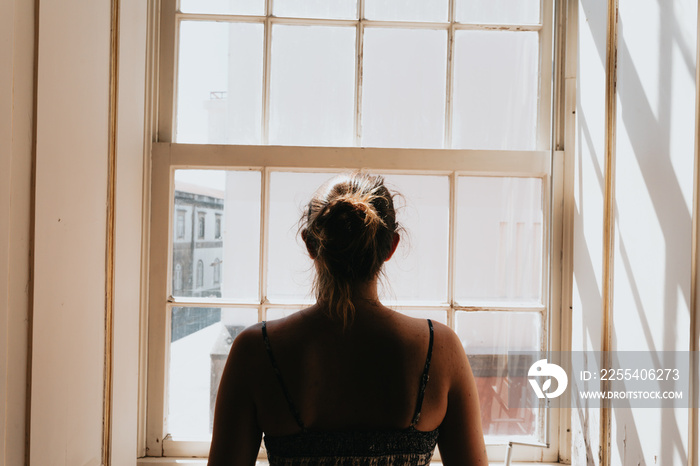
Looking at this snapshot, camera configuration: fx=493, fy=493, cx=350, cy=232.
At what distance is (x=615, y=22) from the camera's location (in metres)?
1.29

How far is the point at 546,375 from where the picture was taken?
1526 mm

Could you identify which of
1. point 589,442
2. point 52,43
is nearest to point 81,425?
point 52,43

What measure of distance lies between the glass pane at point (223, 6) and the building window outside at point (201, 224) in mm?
638

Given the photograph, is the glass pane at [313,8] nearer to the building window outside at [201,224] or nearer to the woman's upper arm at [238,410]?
the building window outside at [201,224]

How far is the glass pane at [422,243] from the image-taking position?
60.8 inches

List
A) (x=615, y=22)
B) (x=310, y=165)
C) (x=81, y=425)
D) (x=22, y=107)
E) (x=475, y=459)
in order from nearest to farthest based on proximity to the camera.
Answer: (x=22, y=107)
(x=475, y=459)
(x=81, y=425)
(x=615, y=22)
(x=310, y=165)

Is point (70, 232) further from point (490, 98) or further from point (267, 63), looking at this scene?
point (490, 98)

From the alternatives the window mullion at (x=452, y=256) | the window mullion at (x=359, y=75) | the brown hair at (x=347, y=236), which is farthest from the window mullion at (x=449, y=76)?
the brown hair at (x=347, y=236)

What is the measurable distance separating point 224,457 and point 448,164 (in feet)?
3.31

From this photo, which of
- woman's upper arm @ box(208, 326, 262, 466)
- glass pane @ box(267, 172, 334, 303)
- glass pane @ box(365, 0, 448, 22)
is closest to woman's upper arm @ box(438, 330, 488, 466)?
woman's upper arm @ box(208, 326, 262, 466)

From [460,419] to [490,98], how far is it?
1.00m

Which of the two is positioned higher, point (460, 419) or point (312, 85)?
point (312, 85)

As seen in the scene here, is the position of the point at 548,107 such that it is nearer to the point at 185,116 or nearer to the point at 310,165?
the point at 310,165

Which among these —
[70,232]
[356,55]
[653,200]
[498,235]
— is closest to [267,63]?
[356,55]
